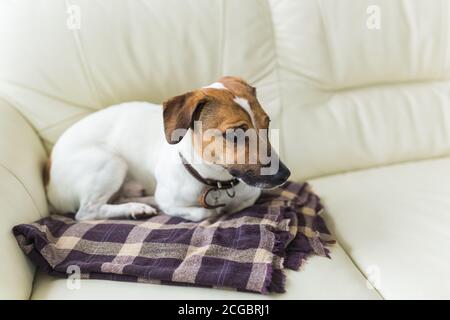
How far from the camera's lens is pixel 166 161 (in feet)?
4.84

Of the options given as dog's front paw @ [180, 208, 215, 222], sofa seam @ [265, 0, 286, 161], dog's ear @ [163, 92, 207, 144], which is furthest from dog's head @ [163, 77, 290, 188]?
sofa seam @ [265, 0, 286, 161]

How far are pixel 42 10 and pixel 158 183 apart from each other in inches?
28.0

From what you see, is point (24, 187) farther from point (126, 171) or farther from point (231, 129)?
point (231, 129)

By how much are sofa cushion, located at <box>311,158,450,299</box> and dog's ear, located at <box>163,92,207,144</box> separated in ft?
1.96

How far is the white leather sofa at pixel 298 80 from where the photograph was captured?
1.47 metres

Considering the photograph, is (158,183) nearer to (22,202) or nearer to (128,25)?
(22,202)

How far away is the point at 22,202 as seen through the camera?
4.34 ft

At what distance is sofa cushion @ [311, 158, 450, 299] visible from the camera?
3.80ft

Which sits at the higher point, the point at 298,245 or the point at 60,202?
the point at 60,202

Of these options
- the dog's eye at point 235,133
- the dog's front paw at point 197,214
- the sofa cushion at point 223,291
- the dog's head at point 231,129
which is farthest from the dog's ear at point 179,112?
the sofa cushion at point 223,291

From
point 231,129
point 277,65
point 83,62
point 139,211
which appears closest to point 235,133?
point 231,129

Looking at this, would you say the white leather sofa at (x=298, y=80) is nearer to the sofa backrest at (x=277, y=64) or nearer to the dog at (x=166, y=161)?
the sofa backrest at (x=277, y=64)

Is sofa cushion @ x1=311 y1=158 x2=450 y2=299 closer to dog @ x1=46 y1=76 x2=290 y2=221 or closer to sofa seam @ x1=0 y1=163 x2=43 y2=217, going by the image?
dog @ x1=46 y1=76 x2=290 y2=221
